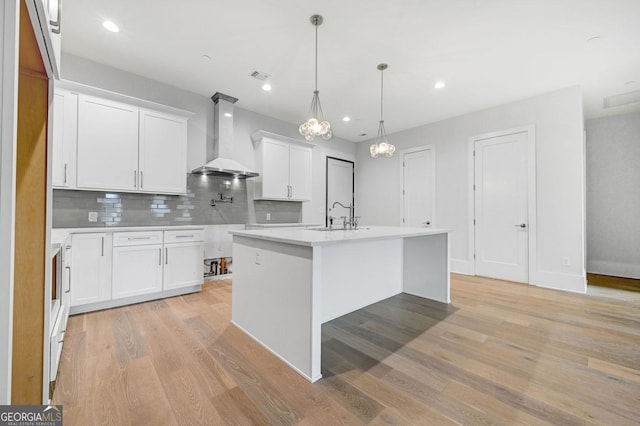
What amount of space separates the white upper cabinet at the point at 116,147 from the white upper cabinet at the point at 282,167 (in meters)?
1.22

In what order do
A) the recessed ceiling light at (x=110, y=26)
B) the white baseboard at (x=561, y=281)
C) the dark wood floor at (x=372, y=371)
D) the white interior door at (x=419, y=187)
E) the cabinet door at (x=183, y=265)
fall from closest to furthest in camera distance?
the dark wood floor at (x=372, y=371) → the recessed ceiling light at (x=110, y=26) → the cabinet door at (x=183, y=265) → the white baseboard at (x=561, y=281) → the white interior door at (x=419, y=187)

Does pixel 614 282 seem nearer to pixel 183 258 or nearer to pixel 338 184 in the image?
pixel 338 184

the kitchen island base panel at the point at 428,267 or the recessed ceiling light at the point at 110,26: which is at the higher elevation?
the recessed ceiling light at the point at 110,26

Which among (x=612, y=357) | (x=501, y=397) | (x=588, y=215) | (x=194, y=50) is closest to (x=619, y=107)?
(x=588, y=215)

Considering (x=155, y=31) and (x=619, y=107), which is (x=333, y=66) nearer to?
(x=155, y=31)

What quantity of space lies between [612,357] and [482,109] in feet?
12.7

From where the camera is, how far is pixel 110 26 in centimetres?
255

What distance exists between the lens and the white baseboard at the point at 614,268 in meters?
4.40

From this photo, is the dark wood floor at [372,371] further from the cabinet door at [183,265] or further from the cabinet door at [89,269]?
the cabinet door at [183,265]

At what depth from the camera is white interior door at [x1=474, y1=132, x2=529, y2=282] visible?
4.05 m

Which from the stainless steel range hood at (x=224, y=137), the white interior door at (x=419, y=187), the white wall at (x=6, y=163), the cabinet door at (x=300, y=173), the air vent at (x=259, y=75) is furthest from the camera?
the white interior door at (x=419, y=187)

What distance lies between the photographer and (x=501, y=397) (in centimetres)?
150

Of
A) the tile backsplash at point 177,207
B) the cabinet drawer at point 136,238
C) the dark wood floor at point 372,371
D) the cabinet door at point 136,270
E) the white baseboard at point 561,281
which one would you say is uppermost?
the tile backsplash at point 177,207

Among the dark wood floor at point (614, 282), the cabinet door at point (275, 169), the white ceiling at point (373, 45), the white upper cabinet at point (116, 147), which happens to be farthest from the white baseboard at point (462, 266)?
the white upper cabinet at point (116, 147)
